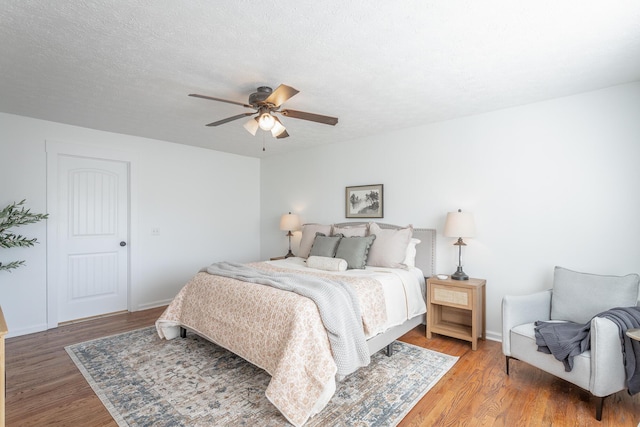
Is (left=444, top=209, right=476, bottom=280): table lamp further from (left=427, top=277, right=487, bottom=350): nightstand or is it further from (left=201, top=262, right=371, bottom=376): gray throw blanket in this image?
(left=201, top=262, right=371, bottom=376): gray throw blanket

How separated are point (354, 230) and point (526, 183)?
1.93 meters

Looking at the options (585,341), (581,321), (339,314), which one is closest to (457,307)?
(581,321)

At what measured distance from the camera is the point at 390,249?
3525 millimetres

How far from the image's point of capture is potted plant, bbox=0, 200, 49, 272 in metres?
3.23

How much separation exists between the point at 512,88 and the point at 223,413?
346cm

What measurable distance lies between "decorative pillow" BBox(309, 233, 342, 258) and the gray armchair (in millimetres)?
1825

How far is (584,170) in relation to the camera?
2.87 meters

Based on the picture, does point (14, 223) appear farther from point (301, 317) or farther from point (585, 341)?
point (585, 341)

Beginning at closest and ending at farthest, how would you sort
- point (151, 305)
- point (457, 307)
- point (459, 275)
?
point (457, 307) → point (459, 275) → point (151, 305)

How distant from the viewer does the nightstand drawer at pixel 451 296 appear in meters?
3.13

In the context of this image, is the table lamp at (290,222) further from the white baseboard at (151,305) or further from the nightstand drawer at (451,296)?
the nightstand drawer at (451,296)

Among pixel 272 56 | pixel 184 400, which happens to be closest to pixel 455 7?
pixel 272 56

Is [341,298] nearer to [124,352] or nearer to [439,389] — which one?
[439,389]

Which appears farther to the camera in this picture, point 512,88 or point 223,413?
point 512,88
